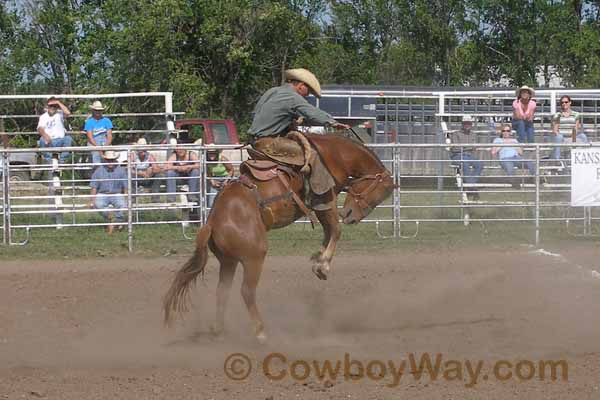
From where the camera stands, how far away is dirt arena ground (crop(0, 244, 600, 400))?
6285 millimetres

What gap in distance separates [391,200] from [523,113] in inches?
106

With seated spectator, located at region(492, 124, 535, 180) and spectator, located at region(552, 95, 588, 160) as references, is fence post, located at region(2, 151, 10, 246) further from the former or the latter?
spectator, located at region(552, 95, 588, 160)

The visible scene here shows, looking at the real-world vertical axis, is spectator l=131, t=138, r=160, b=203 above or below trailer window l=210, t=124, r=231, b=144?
below

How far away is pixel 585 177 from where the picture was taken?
535 inches

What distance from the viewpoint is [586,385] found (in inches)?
244

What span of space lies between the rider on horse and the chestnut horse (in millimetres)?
163

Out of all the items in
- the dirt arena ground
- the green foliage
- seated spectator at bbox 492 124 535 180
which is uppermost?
the green foliage

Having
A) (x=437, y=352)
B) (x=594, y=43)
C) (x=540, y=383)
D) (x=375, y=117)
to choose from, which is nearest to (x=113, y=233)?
(x=437, y=352)

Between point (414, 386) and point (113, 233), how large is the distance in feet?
28.1

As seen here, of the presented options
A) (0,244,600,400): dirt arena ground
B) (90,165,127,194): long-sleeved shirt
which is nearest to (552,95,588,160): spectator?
(0,244,600,400): dirt arena ground

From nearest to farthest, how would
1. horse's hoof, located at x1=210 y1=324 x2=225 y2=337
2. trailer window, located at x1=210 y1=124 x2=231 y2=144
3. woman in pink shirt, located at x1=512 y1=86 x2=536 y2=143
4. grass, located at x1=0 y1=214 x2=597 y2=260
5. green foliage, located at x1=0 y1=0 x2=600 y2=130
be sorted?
horse's hoof, located at x1=210 y1=324 x2=225 y2=337 < grass, located at x1=0 y1=214 x2=597 y2=260 < woman in pink shirt, located at x1=512 y1=86 x2=536 y2=143 < trailer window, located at x1=210 y1=124 x2=231 y2=144 < green foliage, located at x1=0 y1=0 x2=600 y2=130

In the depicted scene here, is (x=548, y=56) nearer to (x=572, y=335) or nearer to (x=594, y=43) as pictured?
(x=594, y=43)

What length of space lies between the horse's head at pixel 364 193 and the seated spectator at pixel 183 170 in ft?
17.6

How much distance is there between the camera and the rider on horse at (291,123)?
8.09 meters
